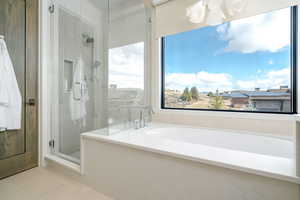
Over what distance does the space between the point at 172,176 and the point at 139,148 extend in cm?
32

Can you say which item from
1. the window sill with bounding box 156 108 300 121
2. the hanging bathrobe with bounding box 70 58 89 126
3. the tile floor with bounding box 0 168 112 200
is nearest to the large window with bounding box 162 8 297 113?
the window sill with bounding box 156 108 300 121

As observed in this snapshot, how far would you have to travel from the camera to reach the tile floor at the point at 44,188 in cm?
134

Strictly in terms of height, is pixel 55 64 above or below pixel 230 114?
above

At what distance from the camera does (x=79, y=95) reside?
6.48 ft

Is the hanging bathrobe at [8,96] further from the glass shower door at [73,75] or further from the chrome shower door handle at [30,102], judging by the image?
the glass shower door at [73,75]

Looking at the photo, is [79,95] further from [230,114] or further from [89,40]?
[230,114]

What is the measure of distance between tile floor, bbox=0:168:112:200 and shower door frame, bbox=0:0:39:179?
0.15 metres

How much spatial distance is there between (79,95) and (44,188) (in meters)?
1.09

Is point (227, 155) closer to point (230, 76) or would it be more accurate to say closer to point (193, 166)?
point (193, 166)

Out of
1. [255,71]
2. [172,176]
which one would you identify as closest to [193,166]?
[172,176]

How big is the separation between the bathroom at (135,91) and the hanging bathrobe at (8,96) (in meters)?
0.01

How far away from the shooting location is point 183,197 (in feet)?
3.26

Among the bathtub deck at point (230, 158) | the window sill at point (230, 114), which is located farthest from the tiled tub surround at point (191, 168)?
the window sill at point (230, 114)

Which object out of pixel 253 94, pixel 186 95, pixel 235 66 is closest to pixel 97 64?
pixel 186 95
